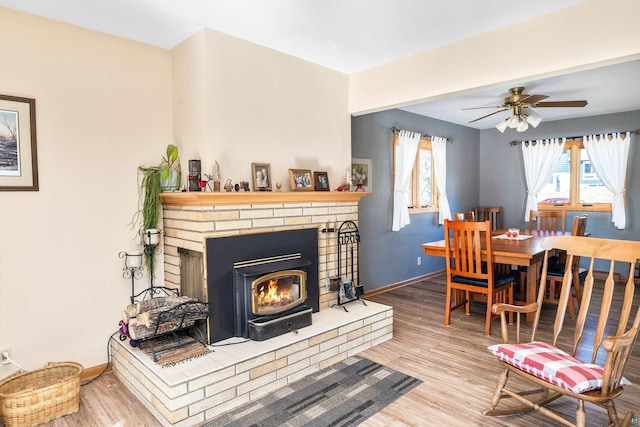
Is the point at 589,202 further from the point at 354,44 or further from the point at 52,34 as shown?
the point at 52,34

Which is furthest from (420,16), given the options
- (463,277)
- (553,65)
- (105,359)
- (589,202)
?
(589,202)

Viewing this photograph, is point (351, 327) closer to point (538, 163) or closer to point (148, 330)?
point (148, 330)

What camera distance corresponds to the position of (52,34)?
2.55 metres

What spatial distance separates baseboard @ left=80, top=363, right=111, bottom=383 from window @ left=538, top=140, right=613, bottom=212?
6.33m

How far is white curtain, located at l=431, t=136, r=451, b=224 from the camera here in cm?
566

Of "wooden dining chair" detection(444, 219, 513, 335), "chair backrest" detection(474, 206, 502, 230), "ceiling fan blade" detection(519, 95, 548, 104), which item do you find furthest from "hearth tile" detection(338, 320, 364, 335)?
"chair backrest" detection(474, 206, 502, 230)

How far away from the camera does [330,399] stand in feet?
8.00

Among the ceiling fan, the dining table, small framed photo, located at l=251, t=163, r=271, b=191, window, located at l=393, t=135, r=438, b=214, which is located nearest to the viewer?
small framed photo, located at l=251, t=163, r=271, b=191

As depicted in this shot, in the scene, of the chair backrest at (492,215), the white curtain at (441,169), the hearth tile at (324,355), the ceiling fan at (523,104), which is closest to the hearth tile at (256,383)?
the hearth tile at (324,355)

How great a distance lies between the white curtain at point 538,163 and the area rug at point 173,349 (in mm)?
5683

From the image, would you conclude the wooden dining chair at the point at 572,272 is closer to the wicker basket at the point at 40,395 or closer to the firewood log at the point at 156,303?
the firewood log at the point at 156,303

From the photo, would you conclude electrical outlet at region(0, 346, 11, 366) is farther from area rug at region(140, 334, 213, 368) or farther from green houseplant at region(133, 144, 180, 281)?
green houseplant at region(133, 144, 180, 281)

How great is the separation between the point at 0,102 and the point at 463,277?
3911mm

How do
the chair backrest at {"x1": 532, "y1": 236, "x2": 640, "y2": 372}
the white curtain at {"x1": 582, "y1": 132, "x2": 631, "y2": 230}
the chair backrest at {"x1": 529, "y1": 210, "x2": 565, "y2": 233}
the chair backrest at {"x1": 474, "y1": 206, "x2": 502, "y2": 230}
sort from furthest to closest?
the chair backrest at {"x1": 474, "y1": 206, "x2": 502, "y2": 230} < the white curtain at {"x1": 582, "y1": 132, "x2": 631, "y2": 230} < the chair backrest at {"x1": 529, "y1": 210, "x2": 565, "y2": 233} < the chair backrest at {"x1": 532, "y1": 236, "x2": 640, "y2": 372}
